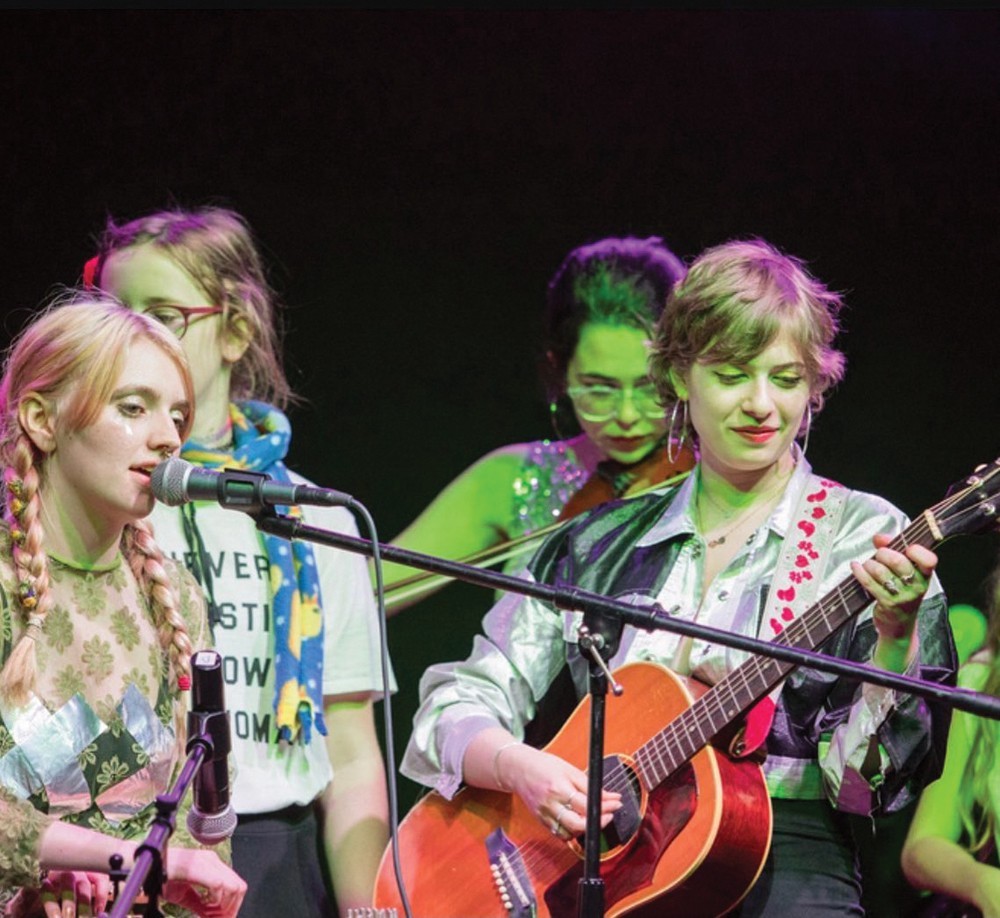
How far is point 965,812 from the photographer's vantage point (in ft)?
11.9

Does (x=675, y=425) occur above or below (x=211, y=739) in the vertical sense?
above

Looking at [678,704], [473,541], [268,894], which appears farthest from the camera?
[473,541]

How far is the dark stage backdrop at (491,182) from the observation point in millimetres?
3912

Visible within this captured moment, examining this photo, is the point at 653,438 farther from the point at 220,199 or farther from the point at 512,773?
the point at 220,199

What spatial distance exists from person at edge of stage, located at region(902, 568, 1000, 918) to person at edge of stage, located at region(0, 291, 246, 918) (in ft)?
5.91

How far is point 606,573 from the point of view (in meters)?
3.44

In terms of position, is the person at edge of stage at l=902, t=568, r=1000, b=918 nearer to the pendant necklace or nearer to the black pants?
the pendant necklace

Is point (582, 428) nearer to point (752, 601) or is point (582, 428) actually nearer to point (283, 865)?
point (752, 601)

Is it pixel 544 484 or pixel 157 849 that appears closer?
pixel 157 849

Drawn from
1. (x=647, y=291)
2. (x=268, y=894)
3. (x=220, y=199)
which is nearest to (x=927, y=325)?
(x=647, y=291)

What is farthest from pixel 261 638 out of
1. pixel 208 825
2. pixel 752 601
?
pixel 208 825

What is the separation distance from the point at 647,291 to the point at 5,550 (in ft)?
6.10

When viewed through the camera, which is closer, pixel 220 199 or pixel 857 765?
pixel 857 765

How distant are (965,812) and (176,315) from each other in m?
2.38
